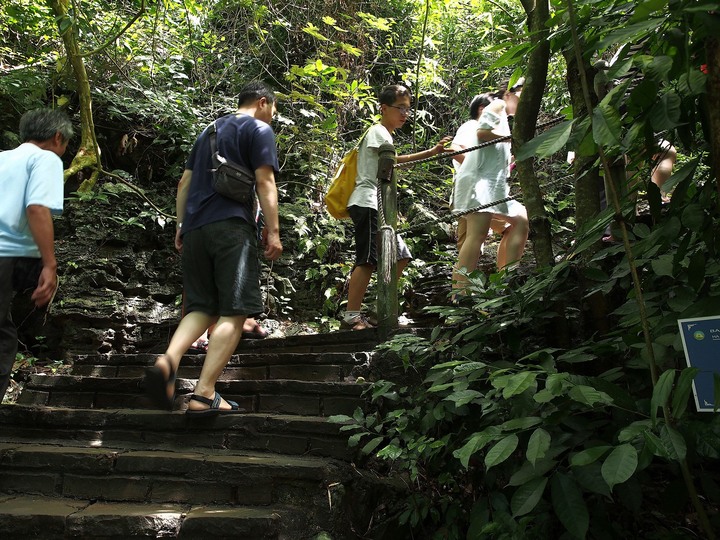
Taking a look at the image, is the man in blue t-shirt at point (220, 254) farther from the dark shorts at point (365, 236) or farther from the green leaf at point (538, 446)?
the green leaf at point (538, 446)

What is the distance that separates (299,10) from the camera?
835 centimetres

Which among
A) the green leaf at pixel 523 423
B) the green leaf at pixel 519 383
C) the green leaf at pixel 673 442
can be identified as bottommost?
the green leaf at pixel 673 442

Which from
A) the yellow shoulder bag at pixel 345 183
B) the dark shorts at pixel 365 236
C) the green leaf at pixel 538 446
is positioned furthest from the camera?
the yellow shoulder bag at pixel 345 183

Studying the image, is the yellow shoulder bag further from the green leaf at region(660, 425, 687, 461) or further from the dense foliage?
the green leaf at region(660, 425, 687, 461)

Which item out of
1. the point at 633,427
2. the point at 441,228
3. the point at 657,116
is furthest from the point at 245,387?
the point at 441,228

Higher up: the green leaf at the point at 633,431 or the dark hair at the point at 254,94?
the dark hair at the point at 254,94

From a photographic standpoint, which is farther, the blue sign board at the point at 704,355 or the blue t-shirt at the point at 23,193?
the blue t-shirt at the point at 23,193

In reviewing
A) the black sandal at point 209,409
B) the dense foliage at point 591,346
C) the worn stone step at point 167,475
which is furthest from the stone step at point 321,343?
the worn stone step at point 167,475

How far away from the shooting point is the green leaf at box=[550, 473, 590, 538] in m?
1.59

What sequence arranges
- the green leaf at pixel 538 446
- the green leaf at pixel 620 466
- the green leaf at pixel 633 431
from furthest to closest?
the green leaf at pixel 538 446 → the green leaf at pixel 633 431 → the green leaf at pixel 620 466

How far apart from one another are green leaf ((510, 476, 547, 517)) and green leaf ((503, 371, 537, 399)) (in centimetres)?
28

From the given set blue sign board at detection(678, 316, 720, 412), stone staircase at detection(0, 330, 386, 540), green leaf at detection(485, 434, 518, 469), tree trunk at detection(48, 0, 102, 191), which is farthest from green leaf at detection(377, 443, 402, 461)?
tree trunk at detection(48, 0, 102, 191)

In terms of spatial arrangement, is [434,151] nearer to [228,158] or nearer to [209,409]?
[228,158]

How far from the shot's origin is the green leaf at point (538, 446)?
157cm
